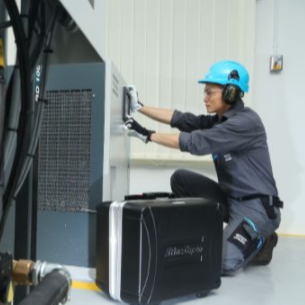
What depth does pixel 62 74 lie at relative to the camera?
121 centimetres

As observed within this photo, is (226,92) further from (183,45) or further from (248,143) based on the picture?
(183,45)

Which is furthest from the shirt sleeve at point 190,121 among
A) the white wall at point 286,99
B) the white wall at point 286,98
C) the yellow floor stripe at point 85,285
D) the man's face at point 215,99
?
the yellow floor stripe at point 85,285

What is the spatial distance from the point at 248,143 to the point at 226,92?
0.88 feet

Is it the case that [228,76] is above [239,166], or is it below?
above

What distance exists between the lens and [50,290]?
0.42m

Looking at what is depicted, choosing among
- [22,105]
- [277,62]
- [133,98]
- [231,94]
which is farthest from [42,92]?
[277,62]

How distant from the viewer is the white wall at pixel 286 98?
6.81 ft

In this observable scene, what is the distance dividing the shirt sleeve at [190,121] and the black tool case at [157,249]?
0.81 meters

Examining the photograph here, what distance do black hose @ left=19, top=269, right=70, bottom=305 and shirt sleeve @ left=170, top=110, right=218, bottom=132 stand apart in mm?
1418

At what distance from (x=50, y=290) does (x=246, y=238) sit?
1054mm

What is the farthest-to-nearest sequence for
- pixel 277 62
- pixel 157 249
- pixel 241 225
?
pixel 277 62 < pixel 241 225 < pixel 157 249

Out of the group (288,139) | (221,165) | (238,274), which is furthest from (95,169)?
(288,139)

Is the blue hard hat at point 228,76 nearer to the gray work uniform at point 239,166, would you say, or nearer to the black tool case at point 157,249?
the gray work uniform at point 239,166

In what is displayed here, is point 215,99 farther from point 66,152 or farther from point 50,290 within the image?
point 50,290
